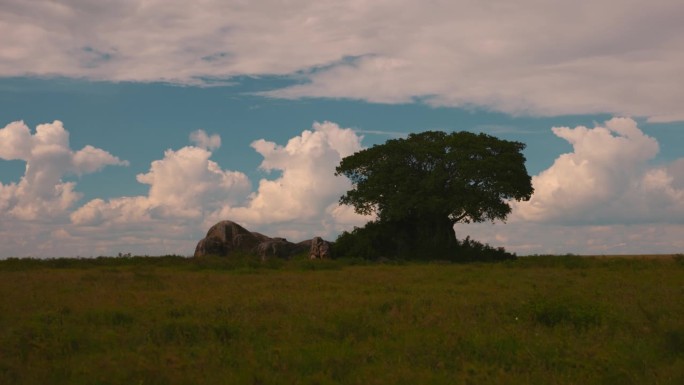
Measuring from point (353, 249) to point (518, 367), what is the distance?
35.3 meters

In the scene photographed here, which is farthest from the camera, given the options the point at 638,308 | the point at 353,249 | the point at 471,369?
the point at 353,249

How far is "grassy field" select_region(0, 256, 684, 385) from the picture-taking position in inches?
402

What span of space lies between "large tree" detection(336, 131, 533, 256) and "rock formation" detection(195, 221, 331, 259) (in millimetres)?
4419

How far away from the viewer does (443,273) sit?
29266 mm

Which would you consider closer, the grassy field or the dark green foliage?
the grassy field

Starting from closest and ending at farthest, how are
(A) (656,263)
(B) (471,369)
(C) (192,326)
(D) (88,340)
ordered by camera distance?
(B) (471,369)
(D) (88,340)
(C) (192,326)
(A) (656,263)

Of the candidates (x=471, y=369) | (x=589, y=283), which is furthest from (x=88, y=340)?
(x=589, y=283)

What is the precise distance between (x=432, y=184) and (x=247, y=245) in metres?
13.8

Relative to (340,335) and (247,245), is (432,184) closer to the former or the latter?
(247,245)

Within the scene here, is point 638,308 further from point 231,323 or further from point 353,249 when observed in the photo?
point 353,249

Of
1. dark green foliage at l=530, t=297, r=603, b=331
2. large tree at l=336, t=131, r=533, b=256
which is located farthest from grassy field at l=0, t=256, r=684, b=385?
large tree at l=336, t=131, r=533, b=256

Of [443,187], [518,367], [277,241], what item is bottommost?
[518,367]

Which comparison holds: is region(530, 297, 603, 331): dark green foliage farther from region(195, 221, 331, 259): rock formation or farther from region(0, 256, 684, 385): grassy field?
region(195, 221, 331, 259): rock formation

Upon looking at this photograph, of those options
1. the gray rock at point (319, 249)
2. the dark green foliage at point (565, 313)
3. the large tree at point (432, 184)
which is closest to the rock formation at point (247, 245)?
the gray rock at point (319, 249)
